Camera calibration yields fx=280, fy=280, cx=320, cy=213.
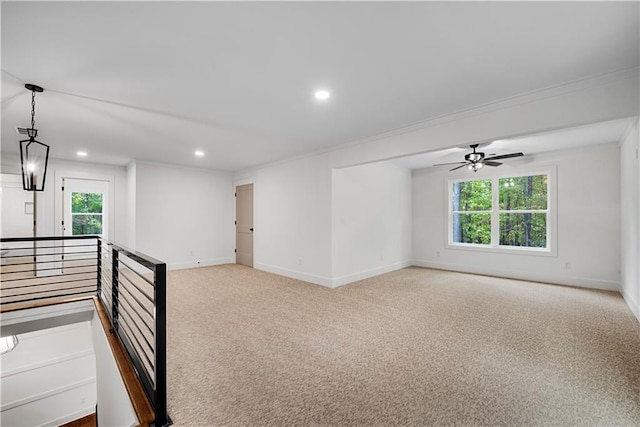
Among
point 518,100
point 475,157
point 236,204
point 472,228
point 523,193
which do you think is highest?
point 518,100

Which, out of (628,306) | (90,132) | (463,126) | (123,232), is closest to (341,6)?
(463,126)

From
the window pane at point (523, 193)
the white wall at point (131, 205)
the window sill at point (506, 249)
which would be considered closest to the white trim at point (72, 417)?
the white wall at point (131, 205)

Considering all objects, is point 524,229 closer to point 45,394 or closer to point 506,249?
point 506,249

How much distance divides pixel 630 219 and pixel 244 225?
274 inches

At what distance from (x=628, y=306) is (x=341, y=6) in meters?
5.28

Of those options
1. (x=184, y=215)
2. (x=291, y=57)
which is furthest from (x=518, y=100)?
(x=184, y=215)

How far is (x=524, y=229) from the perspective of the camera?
5.67m

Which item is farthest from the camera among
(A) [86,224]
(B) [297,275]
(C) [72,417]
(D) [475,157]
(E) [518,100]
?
(A) [86,224]

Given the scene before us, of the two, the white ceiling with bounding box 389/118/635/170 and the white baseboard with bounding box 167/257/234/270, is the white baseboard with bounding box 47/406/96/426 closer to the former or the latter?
the white baseboard with bounding box 167/257/234/270

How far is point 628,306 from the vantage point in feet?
12.6

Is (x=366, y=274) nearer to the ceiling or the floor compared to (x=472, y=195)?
nearer to the floor

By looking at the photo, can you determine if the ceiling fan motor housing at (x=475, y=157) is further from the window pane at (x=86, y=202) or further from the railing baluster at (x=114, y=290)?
the window pane at (x=86, y=202)

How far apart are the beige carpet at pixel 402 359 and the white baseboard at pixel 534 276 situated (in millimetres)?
414

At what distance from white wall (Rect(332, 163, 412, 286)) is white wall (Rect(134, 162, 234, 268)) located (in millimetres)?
3563
